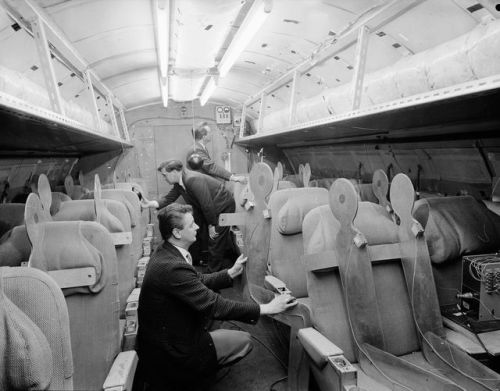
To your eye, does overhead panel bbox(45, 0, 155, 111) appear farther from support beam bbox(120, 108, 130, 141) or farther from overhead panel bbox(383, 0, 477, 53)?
overhead panel bbox(383, 0, 477, 53)

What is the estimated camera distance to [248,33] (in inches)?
138

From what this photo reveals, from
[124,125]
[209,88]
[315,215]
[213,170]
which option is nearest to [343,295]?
[315,215]

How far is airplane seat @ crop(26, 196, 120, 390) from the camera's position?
1884 mm

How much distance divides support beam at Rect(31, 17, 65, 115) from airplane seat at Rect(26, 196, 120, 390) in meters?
1.48

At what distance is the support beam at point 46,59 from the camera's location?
303 centimetres

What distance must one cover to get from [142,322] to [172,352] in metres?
0.27

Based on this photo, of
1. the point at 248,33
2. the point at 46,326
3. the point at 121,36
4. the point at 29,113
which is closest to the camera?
the point at 46,326

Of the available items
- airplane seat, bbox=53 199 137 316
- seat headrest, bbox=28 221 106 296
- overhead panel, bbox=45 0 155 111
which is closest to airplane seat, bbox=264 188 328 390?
airplane seat, bbox=53 199 137 316

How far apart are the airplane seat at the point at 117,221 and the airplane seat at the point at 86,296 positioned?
670 millimetres

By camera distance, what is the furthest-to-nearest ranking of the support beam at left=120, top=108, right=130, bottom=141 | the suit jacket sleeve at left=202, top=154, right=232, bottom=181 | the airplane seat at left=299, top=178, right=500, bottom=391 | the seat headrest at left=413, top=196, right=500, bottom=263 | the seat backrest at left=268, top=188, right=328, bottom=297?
the support beam at left=120, top=108, right=130, bottom=141
the suit jacket sleeve at left=202, top=154, right=232, bottom=181
the seat backrest at left=268, top=188, right=328, bottom=297
the seat headrest at left=413, top=196, right=500, bottom=263
the airplane seat at left=299, top=178, right=500, bottom=391

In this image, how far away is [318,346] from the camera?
1954 millimetres

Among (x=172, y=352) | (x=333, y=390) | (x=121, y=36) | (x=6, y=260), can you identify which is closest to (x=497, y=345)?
(x=333, y=390)

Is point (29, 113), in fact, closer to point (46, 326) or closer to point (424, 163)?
point (46, 326)

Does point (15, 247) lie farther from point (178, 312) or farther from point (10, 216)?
point (178, 312)
